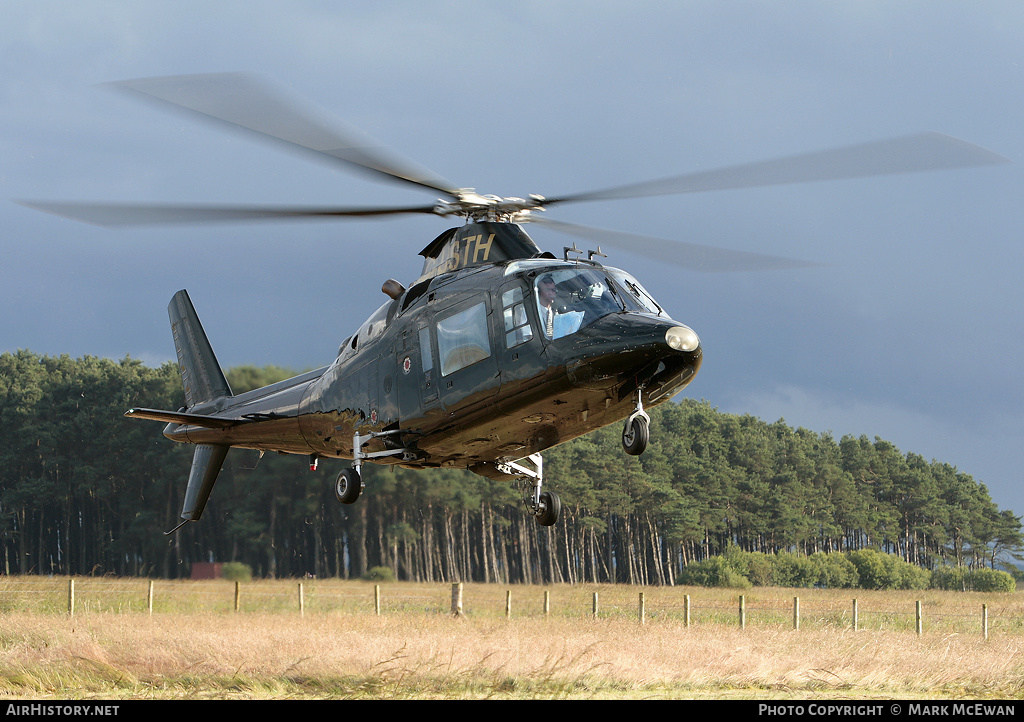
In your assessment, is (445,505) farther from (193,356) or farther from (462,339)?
(462,339)

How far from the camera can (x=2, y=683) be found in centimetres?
1705

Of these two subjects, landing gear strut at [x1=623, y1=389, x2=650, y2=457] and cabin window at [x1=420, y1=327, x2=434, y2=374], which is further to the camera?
cabin window at [x1=420, y1=327, x2=434, y2=374]

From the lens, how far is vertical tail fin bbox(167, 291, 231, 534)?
19.0m

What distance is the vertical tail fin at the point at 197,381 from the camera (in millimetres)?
19016

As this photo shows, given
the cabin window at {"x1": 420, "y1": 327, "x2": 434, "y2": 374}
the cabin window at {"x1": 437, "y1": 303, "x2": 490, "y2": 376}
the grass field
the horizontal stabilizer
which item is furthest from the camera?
the grass field

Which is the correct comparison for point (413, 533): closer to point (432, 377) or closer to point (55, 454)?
point (55, 454)

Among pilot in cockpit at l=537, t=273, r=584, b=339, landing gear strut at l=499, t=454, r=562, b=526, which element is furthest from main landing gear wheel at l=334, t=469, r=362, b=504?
pilot in cockpit at l=537, t=273, r=584, b=339

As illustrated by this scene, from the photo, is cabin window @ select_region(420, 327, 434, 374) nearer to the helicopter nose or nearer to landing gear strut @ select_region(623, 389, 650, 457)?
landing gear strut @ select_region(623, 389, 650, 457)

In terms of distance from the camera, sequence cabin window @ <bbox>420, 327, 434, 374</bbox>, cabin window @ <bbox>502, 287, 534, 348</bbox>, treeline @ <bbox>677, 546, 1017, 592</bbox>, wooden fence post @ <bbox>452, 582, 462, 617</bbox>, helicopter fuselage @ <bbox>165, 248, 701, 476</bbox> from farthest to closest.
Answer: treeline @ <bbox>677, 546, 1017, 592</bbox>, wooden fence post @ <bbox>452, 582, 462, 617</bbox>, cabin window @ <bbox>420, 327, 434, 374</bbox>, cabin window @ <bbox>502, 287, 534, 348</bbox>, helicopter fuselage @ <bbox>165, 248, 701, 476</bbox>

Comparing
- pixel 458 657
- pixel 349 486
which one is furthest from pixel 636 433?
pixel 458 657

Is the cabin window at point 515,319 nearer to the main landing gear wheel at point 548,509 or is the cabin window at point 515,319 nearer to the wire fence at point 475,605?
the main landing gear wheel at point 548,509

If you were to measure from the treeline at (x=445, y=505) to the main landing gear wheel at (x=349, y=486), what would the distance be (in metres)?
29.3

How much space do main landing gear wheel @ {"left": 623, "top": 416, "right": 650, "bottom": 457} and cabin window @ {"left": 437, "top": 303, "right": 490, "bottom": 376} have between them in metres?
2.21

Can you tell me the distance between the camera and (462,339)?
12.6 m
